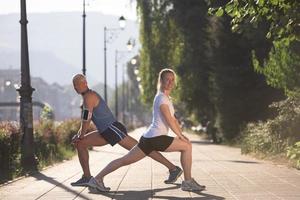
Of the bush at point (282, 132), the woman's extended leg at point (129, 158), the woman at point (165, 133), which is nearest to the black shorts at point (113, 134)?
the woman's extended leg at point (129, 158)

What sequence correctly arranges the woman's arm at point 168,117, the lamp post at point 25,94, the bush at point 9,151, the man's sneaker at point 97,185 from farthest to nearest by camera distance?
the lamp post at point 25,94
the bush at point 9,151
the man's sneaker at point 97,185
the woman's arm at point 168,117

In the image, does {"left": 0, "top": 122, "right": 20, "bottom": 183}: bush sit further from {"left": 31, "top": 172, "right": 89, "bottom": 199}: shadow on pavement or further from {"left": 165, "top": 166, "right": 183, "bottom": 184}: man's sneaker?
{"left": 165, "top": 166, "right": 183, "bottom": 184}: man's sneaker

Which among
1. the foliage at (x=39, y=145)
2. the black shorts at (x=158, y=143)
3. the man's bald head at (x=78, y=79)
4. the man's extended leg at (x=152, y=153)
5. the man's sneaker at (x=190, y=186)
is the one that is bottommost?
the foliage at (x=39, y=145)

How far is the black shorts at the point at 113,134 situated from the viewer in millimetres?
11008

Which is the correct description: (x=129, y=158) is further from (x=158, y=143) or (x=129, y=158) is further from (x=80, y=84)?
(x=80, y=84)

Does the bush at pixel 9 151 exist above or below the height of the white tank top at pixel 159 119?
below

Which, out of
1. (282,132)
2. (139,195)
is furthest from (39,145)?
(139,195)

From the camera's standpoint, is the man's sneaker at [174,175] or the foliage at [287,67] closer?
the man's sneaker at [174,175]

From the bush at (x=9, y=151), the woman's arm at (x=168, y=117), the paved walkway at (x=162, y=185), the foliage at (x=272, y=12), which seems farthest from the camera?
the bush at (x=9, y=151)

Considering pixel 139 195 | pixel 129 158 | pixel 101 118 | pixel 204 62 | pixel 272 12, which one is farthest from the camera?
pixel 204 62

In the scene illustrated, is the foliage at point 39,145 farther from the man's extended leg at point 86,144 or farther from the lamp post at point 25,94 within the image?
the man's extended leg at point 86,144

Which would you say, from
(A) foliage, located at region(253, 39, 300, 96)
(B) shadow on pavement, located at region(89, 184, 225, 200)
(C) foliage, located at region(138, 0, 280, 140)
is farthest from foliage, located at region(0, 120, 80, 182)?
(C) foliage, located at region(138, 0, 280, 140)

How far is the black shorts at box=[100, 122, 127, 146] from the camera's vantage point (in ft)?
36.1

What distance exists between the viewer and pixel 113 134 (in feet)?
36.2
